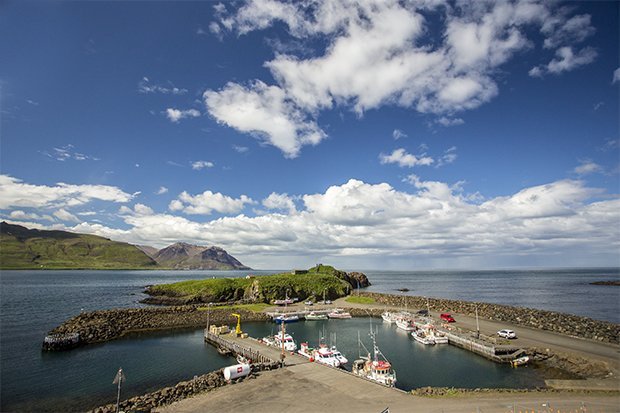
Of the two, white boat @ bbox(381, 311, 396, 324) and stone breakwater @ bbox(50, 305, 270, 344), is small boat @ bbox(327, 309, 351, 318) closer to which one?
white boat @ bbox(381, 311, 396, 324)

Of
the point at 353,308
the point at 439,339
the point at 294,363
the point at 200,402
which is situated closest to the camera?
the point at 200,402

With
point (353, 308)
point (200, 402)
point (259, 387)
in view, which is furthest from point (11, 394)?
point (353, 308)

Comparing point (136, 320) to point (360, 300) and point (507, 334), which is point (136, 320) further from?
point (507, 334)

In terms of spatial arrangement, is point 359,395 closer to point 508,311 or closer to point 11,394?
point 11,394

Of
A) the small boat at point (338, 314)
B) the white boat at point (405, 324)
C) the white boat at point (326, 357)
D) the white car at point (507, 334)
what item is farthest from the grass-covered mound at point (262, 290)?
the white boat at point (326, 357)

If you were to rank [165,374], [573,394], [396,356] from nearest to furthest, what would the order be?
[573,394]
[165,374]
[396,356]

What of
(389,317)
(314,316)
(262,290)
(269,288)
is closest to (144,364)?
(314,316)

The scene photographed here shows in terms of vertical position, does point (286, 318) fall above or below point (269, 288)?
below

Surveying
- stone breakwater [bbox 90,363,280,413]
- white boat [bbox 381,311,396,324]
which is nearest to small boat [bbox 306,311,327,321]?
white boat [bbox 381,311,396,324]

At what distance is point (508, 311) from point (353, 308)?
41.5 metres

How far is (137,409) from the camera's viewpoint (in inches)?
1125

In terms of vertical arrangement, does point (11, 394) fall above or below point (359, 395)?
below

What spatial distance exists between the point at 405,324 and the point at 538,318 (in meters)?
32.8

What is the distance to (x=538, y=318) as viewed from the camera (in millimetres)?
78500
